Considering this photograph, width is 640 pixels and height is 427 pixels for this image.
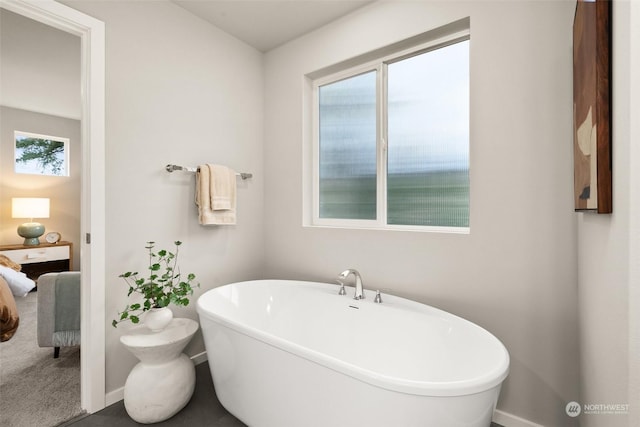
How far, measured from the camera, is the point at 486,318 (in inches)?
68.7

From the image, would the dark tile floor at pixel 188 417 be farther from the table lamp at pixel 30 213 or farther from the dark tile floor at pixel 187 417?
the table lamp at pixel 30 213

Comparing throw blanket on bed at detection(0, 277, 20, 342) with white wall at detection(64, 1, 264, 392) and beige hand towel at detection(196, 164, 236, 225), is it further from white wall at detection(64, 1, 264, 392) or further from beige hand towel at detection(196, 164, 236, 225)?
beige hand towel at detection(196, 164, 236, 225)

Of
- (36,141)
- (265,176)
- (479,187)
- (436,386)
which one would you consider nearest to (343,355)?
(436,386)

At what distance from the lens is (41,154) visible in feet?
15.5

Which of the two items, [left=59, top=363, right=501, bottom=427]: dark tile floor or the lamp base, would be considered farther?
the lamp base

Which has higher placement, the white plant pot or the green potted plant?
the green potted plant

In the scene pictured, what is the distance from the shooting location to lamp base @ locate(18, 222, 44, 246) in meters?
4.41

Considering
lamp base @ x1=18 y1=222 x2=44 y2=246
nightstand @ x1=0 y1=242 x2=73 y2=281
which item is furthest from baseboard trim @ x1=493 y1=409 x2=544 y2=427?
lamp base @ x1=18 y1=222 x2=44 y2=246

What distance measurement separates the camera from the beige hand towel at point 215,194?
227 cm

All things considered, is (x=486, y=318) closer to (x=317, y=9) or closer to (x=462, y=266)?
(x=462, y=266)

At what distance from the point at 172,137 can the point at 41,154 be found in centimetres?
405

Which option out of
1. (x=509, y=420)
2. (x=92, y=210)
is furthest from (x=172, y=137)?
(x=509, y=420)

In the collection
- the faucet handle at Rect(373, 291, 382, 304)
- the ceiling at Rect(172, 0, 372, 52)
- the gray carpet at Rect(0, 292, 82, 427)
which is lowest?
the gray carpet at Rect(0, 292, 82, 427)

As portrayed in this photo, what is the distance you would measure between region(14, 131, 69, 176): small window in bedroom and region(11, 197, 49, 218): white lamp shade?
464 mm
